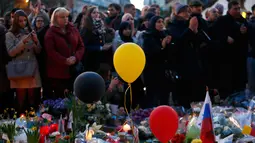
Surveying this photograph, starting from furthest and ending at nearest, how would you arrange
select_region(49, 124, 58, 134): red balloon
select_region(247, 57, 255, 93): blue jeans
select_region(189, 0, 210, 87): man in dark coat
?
1. select_region(247, 57, 255, 93): blue jeans
2. select_region(189, 0, 210, 87): man in dark coat
3. select_region(49, 124, 58, 134): red balloon

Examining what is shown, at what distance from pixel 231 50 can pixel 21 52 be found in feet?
10.5

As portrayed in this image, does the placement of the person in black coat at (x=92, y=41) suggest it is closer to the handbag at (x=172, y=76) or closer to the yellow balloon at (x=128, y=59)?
the handbag at (x=172, y=76)

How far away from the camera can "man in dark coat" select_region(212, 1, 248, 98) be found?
25.3 ft

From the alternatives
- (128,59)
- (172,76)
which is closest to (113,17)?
(172,76)

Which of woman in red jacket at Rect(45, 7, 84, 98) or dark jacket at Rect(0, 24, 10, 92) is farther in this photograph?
dark jacket at Rect(0, 24, 10, 92)

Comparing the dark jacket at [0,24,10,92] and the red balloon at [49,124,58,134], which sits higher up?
the dark jacket at [0,24,10,92]

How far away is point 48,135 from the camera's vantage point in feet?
15.8

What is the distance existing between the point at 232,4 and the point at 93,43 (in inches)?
89.2

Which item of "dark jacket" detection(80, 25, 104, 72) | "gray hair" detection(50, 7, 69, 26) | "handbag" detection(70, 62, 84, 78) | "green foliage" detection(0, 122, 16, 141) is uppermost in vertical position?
"gray hair" detection(50, 7, 69, 26)

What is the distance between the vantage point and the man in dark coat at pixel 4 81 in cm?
736

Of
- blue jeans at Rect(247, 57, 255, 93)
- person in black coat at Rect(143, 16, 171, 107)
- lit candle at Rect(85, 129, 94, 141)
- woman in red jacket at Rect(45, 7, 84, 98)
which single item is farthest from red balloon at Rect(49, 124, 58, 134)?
blue jeans at Rect(247, 57, 255, 93)

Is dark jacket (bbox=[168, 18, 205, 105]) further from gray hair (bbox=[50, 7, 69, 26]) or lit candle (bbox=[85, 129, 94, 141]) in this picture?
lit candle (bbox=[85, 129, 94, 141])

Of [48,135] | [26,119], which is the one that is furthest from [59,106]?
[48,135]

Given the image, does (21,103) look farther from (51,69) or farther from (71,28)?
(71,28)
